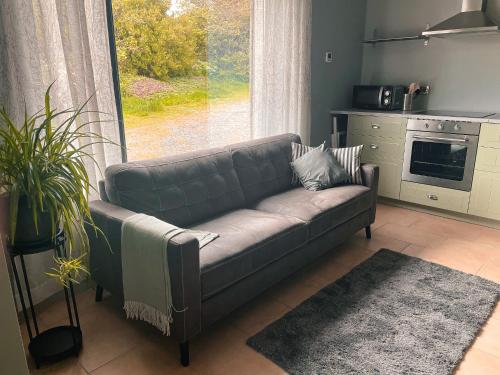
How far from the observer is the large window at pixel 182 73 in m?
2.54

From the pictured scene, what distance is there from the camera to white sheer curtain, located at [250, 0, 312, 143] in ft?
10.6

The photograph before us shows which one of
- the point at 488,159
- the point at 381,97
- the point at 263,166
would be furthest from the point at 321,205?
the point at 381,97

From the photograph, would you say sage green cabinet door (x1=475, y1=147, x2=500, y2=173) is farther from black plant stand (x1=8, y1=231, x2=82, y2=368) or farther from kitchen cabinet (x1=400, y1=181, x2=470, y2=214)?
black plant stand (x1=8, y1=231, x2=82, y2=368)

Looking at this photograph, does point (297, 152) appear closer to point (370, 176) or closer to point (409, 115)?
point (370, 176)

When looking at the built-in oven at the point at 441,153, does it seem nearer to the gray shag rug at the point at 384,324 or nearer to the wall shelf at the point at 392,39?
the wall shelf at the point at 392,39

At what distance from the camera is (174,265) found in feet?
5.21

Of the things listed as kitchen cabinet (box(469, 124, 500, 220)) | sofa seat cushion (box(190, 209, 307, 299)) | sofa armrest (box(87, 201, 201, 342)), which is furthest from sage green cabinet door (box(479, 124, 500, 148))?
sofa armrest (box(87, 201, 201, 342))

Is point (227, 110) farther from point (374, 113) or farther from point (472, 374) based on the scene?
point (472, 374)

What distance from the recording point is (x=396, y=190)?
3830 millimetres

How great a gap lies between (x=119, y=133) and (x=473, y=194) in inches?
118

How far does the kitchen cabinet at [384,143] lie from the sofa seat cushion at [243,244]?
190 cm

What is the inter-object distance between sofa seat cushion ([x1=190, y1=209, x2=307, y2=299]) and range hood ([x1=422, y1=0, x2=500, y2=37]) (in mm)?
2396

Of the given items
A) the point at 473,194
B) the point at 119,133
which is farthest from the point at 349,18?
the point at 119,133

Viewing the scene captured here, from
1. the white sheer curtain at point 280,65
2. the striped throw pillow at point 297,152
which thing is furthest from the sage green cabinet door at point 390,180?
the striped throw pillow at point 297,152
